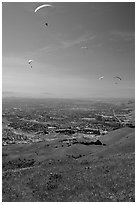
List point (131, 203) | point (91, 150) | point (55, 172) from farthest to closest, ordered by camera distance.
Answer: point (91, 150), point (55, 172), point (131, 203)

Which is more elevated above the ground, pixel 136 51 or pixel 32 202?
pixel 136 51

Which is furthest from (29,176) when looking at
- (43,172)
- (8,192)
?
(8,192)

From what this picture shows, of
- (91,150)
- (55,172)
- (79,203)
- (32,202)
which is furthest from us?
(91,150)

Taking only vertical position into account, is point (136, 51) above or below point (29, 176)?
above

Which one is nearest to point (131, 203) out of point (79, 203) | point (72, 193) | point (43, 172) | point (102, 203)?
point (102, 203)

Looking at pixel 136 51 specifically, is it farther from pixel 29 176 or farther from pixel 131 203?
pixel 29 176

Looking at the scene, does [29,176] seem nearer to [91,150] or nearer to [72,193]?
[72,193]

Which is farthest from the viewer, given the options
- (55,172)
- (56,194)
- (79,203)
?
(55,172)

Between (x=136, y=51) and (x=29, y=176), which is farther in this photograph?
(x=29, y=176)

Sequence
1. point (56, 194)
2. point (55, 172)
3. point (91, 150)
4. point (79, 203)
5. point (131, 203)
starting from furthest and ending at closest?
point (91, 150)
point (55, 172)
point (56, 194)
point (79, 203)
point (131, 203)
